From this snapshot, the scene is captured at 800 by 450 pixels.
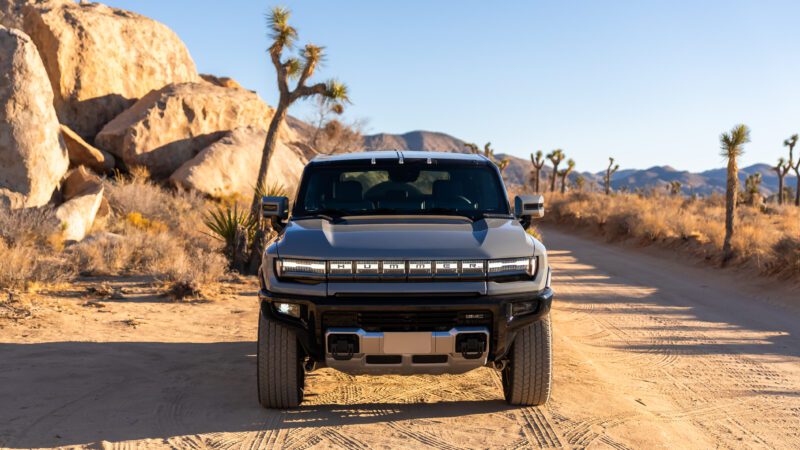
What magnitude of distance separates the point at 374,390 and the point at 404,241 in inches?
69.8

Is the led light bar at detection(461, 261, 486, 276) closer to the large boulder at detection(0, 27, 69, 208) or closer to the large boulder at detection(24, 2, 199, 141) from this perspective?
the large boulder at detection(0, 27, 69, 208)

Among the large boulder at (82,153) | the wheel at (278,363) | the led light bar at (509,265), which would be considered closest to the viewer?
the led light bar at (509,265)

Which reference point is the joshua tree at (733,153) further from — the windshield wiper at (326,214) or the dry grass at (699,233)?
the windshield wiper at (326,214)

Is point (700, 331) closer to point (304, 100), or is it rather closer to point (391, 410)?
point (391, 410)

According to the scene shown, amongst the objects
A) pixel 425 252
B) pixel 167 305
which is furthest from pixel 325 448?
pixel 167 305

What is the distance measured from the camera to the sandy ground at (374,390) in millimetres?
4988

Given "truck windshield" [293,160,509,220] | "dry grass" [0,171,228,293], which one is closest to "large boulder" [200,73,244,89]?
"dry grass" [0,171,228,293]

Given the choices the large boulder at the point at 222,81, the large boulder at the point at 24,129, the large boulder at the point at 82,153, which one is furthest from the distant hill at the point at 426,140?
the large boulder at the point at 24,129

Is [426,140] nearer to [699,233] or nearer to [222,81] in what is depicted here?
[222,81]

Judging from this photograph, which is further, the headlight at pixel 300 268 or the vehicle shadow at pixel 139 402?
the vehicle shadow at pixel 139 402

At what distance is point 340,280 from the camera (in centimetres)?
488

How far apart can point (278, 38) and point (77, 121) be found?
29.8 ft

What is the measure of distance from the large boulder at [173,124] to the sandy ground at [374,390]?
1296 centimetres

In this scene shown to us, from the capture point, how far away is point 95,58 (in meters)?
24.9
